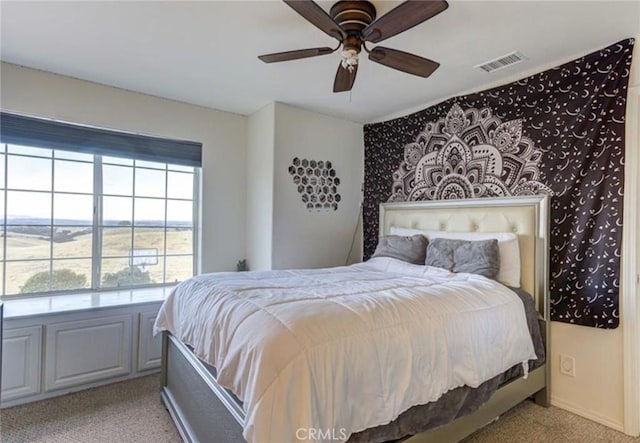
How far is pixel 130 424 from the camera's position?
2.14 meters

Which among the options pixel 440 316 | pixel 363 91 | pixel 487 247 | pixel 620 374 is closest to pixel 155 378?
pixel 440 316

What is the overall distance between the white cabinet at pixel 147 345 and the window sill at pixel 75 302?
5.6 inches

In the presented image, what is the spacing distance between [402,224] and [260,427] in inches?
102

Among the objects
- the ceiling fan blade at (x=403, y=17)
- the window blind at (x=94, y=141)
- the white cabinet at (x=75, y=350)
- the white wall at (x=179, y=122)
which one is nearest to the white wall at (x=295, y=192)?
the white wall at (x=179, y=122)

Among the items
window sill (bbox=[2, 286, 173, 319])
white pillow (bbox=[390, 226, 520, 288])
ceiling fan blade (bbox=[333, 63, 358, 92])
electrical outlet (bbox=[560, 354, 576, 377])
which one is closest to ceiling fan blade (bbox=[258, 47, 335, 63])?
ceiling fan blade (bbox=[333, 63, 358, 92])

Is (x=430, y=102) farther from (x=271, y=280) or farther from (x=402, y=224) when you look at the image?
(x=271, y=280)

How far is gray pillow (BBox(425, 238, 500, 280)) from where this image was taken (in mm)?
2379

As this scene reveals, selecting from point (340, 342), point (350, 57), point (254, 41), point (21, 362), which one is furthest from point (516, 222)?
point (21, 362)

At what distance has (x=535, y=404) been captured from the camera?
2.44 m

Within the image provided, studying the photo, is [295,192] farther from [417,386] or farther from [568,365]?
[568,365]

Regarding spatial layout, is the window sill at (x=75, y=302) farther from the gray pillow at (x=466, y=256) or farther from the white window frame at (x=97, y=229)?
the gray pillow at (x=466, y=256)

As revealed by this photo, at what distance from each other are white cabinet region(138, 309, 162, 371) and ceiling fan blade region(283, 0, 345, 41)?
2.53m

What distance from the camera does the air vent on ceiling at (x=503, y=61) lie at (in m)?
2.36

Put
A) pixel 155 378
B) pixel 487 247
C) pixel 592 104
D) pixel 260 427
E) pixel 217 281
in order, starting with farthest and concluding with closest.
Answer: pixel 155 378 → pixel 487 247 → pixel 592 104 → pixel 217 281 → pixel 260 427
